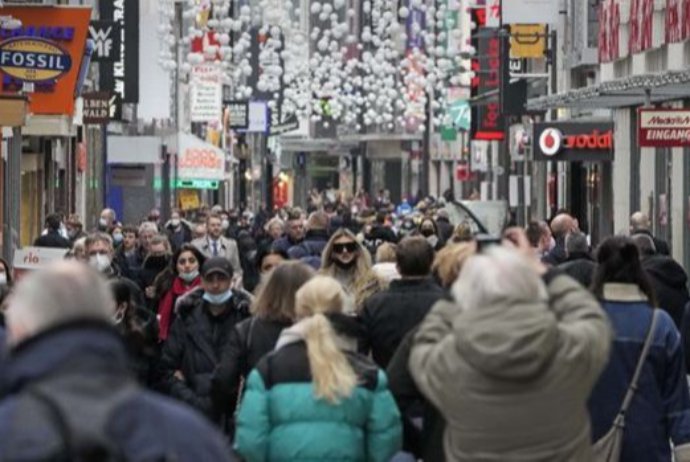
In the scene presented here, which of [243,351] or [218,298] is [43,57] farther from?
[243,351]

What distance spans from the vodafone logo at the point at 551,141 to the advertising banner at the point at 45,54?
16.8 m

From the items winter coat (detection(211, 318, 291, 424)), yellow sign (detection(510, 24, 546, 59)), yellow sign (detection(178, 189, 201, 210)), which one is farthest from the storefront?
yellow sign (detection(178, 189, 201, 210))

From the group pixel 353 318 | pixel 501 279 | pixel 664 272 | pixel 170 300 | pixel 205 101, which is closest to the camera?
pixel 501 279

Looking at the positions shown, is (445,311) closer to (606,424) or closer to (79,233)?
(606,424)

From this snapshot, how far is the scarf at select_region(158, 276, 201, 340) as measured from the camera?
16078mm

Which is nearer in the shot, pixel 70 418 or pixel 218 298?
pixel 70 418

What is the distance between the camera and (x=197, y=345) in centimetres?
1295

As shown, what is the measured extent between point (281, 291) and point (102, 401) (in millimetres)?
5596

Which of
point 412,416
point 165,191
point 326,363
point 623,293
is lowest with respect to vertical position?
point 412,416

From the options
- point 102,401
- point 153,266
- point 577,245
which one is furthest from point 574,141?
point 102,401

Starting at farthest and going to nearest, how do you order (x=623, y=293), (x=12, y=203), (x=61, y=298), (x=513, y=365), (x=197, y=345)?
(x=12, y=203) → (x=197, y=345) → (x=623, y=293) → (x=513, y=365) → (x=61, y=298)

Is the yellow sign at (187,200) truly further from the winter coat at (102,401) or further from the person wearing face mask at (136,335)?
the winter coat at (102,401)

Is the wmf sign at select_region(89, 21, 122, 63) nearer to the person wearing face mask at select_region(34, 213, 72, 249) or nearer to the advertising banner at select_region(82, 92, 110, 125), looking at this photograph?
the advertising banner at select_region(82, 92, 110, 125)

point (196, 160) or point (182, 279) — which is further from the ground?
point (196, 160)
